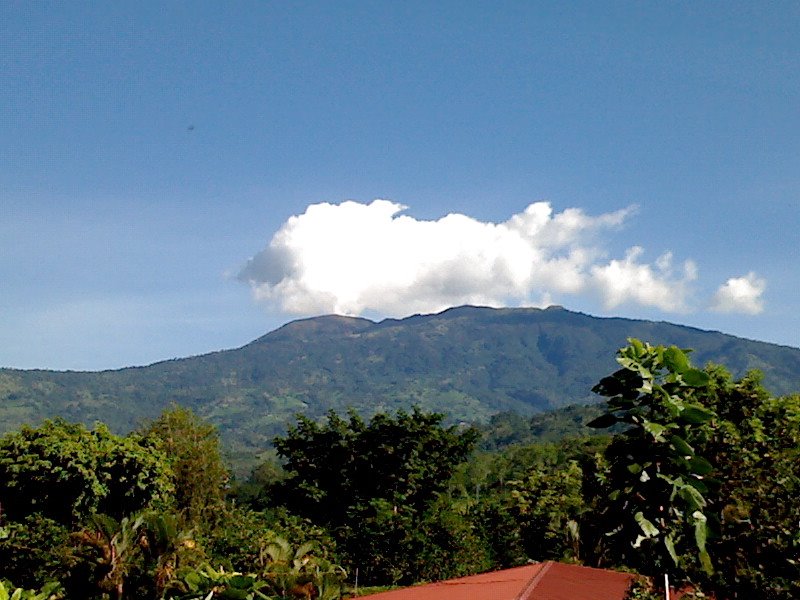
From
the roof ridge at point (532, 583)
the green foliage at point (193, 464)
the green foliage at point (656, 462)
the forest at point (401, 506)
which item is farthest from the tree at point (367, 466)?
the green foliage at point (656, 462)

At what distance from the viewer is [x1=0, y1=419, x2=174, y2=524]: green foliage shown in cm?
2497

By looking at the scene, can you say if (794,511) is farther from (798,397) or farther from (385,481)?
(385,481)

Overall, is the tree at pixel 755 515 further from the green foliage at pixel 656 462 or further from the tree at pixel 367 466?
the tree at pixel 367 466

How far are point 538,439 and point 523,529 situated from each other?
141151 mm

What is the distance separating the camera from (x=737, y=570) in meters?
10.5

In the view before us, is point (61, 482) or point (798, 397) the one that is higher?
point (798, 397)

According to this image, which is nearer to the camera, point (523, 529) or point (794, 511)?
point (794, 511)

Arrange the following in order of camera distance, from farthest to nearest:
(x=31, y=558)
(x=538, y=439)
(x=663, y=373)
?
(x=538, y=439), (x=31, y=558), (x=663, y=373)

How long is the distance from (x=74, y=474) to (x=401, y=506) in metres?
13.5

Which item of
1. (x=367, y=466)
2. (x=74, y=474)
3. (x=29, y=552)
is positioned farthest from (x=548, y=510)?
(x=29, y=552)

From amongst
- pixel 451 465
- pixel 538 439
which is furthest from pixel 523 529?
pixel 538 439

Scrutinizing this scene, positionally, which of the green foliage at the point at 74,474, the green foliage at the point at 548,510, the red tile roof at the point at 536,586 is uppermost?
the green foliage at the point at 74,474

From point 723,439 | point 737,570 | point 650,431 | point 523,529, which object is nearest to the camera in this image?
point 650,431

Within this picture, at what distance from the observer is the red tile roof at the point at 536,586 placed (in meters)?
12.6
